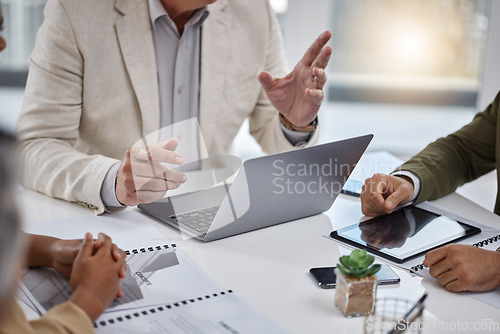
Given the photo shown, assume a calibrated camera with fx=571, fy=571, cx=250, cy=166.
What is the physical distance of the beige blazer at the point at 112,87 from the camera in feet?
4.68

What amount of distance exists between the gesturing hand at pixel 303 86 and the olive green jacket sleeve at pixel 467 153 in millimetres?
300

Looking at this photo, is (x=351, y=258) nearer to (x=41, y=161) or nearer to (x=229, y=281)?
(x=229, y=281)

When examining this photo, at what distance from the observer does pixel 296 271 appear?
1.01 m

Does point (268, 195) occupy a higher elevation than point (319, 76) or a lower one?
lower

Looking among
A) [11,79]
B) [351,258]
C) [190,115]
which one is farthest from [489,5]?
[11,79]

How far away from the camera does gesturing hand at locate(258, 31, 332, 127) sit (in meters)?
1.43

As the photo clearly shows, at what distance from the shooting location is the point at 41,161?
1426 millimetres

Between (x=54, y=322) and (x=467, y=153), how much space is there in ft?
3.89

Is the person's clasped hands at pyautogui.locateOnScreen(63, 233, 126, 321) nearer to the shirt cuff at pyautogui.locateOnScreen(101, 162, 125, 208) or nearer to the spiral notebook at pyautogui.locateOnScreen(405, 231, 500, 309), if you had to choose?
the shirt cuff at pyautogui.locateOnScreen(101, 162, 125, 208)

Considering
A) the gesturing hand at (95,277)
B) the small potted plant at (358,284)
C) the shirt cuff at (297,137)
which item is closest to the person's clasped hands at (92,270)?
the gesturing hand at (95,277)

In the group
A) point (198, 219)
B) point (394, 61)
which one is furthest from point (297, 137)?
point (394, 61)

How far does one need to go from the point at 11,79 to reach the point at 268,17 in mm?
2936

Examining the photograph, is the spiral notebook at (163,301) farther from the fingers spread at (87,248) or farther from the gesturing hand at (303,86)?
the gesturing hand at (303,86)

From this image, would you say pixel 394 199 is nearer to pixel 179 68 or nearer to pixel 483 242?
pixel 483 242
